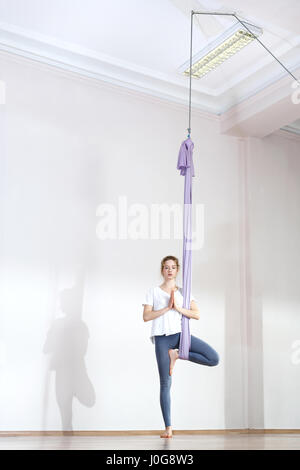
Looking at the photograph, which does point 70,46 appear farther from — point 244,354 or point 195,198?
point 244,354

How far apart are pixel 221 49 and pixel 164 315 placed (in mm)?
2480

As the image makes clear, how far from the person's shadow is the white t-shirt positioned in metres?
0.90

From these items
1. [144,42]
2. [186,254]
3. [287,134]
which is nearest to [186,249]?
[186,254]

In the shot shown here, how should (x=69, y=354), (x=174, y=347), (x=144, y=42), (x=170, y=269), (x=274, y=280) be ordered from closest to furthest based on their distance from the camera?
1. (x=174, y=347)
2. (x=170, y=269)
3. (x=69, y=354)
4. (x=144, y=42)
5. (x=274, y=280)

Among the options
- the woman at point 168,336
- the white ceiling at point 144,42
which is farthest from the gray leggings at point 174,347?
the white ceiling at point 144,42

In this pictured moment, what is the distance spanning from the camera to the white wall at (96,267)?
4680mm

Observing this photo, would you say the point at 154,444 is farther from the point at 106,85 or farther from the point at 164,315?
the point at 106,85

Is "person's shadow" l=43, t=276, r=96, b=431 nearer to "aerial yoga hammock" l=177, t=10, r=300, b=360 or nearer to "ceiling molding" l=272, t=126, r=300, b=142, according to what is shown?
"aerial yoga hammock" l=177, t=10, r=300, b=360

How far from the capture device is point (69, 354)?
4801mm

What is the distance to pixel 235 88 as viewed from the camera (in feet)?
18.9

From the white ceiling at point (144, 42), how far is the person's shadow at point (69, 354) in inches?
81.6

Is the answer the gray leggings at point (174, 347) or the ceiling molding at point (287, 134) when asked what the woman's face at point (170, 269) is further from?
the ceiling molding at point (287, 134)

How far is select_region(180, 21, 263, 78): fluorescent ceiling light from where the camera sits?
4.82 metres
